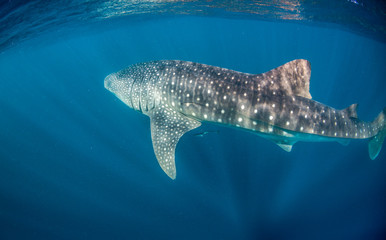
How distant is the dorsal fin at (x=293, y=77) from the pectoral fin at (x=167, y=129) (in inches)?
84.5

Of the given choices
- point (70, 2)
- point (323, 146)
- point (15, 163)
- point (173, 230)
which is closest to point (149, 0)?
point (70, 2)

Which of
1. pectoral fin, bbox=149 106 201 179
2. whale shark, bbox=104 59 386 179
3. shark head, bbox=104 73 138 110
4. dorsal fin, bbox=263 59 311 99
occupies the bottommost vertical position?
pectoral fin, bbox=149 106 201 179

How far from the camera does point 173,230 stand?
10164mm

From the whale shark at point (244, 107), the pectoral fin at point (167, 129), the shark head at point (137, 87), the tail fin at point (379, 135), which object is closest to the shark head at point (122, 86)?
the shark head at point (137, 87)

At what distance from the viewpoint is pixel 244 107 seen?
4.32m

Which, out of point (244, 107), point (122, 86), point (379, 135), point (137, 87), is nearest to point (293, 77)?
point (244, 107)

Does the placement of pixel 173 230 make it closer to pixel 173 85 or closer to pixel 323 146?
pixel 173 85

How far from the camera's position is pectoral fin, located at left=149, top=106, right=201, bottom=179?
4902mm

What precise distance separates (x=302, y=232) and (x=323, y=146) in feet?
22.3

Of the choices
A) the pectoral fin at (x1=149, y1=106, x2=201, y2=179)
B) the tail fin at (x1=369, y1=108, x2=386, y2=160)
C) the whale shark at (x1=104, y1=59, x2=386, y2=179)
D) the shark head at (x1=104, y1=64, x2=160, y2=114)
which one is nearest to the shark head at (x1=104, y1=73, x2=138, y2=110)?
the shark head at (x1=104, y1=64, x2=160, y2=114)

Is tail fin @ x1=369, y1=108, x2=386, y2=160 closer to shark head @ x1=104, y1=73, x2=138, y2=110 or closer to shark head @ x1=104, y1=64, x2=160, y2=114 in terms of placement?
shark head @ x1=104, y1=64, x2=160, y2=114

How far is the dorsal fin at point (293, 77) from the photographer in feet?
13.6

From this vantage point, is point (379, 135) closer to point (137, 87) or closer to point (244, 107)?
point (244, 107)

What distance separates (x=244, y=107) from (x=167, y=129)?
6.69ft
